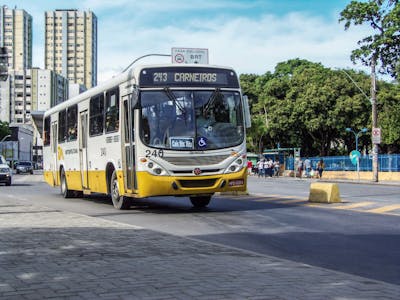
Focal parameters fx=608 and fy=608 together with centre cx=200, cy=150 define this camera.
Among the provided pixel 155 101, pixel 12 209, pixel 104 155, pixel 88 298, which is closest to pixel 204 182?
pixel 155 101

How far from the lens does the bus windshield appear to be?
13.8 meters

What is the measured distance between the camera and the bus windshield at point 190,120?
45.4ft

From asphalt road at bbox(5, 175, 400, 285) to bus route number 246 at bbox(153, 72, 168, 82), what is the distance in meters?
3.18

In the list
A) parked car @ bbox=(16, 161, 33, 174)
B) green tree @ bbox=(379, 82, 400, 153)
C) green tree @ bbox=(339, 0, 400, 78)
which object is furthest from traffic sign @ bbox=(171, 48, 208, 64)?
parked car @ bbox=(16, 161, 33, 174)

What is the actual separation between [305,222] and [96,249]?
5.59 meters

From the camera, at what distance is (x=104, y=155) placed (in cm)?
1628

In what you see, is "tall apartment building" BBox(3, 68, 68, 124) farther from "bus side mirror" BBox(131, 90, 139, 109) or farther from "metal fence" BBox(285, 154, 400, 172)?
"bus side mirror" BBox(131, 90, 139, 109)

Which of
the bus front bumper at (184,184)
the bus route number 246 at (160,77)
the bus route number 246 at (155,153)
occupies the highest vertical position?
the bus route number 246 at (160,77)

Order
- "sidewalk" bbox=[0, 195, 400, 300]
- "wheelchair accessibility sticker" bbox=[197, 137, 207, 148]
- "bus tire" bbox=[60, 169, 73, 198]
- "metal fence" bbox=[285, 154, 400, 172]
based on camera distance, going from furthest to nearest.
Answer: "metal fence" bbox=[285, 154, 400, 172], "bus tire" bbox=[60, 169, 73, 198], "wheelchair accessibility sticker" bbox=[197, 137, 207, 148], "sidewalk" bbox=[0, 195, 400, 300]

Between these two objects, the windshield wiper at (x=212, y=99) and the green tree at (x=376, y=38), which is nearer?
the windshield wiper at (x=212, y=99)

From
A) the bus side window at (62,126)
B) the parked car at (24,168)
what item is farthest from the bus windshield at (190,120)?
the parked car at (24,168)

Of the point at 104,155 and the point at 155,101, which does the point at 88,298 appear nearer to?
the point at 155,101

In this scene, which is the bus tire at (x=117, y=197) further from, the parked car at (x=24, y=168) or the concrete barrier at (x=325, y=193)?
the parked car at (x=24, y=168)

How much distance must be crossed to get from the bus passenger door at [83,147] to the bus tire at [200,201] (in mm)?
3644
